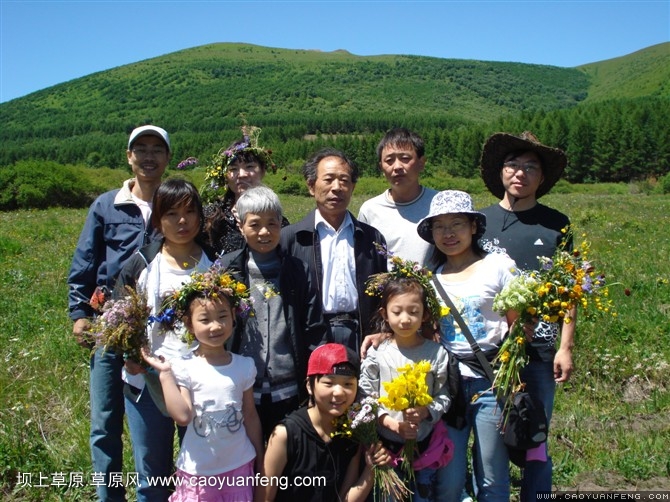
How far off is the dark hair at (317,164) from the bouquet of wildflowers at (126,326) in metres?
1.48

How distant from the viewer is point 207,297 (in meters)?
3.21

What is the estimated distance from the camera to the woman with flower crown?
4.25 m

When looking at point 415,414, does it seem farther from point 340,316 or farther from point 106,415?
point 106,415

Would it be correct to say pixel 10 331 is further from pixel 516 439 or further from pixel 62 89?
pixel 62 89

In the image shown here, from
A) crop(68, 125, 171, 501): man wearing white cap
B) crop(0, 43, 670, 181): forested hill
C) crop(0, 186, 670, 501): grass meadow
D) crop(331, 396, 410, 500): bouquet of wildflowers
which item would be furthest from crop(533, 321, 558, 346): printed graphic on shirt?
crop(0, 43, 670, 181): forested hill

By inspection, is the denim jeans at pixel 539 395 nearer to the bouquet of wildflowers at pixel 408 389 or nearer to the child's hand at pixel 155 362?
Answer: the bouquet of wildflowers at pixel 408 389

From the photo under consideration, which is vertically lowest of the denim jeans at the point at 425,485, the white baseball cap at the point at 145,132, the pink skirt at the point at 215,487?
the denim jeans at the point at 425,485

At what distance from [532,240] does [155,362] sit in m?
2.54

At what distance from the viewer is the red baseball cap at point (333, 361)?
3320 mm

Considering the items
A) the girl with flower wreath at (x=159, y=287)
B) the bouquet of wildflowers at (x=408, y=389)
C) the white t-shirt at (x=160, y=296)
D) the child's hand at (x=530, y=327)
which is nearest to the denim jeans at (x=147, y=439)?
the girl with flower wreath at (x=159, y=287)

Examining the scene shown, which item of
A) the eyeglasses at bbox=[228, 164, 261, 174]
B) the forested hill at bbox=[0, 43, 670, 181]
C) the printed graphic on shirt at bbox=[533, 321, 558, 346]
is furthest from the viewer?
the forested hill at bbox=[0, 43, 670, 181]

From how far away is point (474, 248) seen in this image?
3.67 metres

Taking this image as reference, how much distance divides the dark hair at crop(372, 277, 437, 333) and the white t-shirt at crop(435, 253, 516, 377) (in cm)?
12

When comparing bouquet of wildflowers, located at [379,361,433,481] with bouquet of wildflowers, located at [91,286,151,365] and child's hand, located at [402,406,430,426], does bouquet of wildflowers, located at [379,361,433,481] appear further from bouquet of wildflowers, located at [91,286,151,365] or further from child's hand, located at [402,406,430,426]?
bouquet of wildflowers, located at [91,286,151,365]
